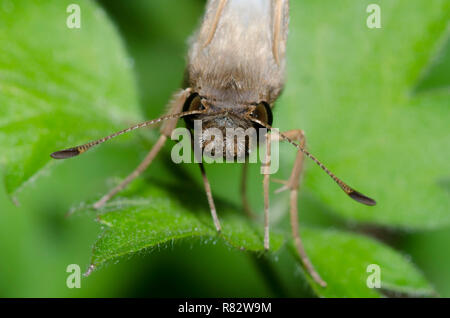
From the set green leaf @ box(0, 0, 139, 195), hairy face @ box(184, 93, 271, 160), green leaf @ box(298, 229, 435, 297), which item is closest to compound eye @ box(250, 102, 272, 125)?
hairy face @ box(184, 93, 271, 160)

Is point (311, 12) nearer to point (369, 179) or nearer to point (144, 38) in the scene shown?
point (369, 179)

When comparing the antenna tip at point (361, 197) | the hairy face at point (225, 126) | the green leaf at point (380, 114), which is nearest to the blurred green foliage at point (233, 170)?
the green leaf at point (380, 114)

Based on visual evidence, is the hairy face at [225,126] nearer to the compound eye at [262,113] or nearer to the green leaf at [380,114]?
the compound eye at [262,113]

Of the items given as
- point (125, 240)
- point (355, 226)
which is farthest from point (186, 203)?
point (355, 226)

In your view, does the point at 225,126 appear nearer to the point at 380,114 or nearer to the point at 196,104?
the point at 196,104

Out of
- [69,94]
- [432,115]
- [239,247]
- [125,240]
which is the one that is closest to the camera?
[125,240]

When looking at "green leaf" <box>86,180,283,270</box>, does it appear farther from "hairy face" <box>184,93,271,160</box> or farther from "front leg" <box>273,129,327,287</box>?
"hairy face" <box>184,93,271,160</box>
